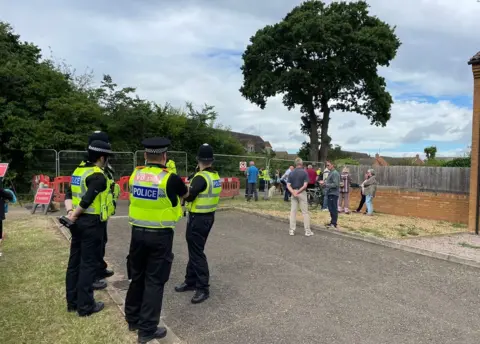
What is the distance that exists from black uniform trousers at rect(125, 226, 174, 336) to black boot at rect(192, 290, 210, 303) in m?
1.04

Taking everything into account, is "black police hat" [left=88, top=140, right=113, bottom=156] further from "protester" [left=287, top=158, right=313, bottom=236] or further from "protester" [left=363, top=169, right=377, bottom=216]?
"protester" [left=363, top=169, right=377, bottom=216]

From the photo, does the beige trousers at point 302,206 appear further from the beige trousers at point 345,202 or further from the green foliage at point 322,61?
the green foliage at point 322,61

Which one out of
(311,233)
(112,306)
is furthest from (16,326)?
(311,233)

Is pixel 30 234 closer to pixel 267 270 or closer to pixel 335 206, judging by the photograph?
pixel 267 270

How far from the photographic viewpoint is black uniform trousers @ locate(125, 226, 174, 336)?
3.88 m

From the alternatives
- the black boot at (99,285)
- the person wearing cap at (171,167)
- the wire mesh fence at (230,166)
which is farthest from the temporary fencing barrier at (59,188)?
the person wearing cap at (171,167)

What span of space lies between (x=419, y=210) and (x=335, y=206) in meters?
5.02

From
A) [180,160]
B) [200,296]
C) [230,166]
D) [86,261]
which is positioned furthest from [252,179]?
[86,261]

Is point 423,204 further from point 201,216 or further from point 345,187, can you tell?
point 201,216

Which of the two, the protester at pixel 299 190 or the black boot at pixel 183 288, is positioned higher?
the protester at pixel 299 190

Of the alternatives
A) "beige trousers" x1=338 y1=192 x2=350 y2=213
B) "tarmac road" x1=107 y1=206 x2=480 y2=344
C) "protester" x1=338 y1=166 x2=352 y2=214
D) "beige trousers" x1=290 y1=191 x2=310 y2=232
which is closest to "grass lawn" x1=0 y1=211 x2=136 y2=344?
"tarmac road" x1=107 y1=206 x2=480 y2=344

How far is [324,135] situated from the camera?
119ft

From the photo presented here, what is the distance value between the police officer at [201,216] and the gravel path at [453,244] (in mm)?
5409

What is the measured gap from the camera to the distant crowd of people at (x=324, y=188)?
9523mm
